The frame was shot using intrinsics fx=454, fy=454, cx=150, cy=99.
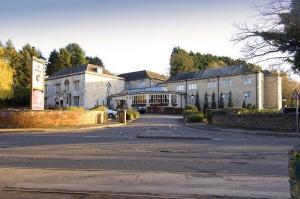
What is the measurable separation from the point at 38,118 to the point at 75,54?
91.4 meters

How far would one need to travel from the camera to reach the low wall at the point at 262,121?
32406mm

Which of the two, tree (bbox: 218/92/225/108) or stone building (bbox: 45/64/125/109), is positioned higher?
stone building (bbox: 45/64/125/109)

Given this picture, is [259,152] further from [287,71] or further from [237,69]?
[237,69]

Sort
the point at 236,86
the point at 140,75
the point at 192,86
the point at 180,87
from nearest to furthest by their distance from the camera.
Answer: the point at 236,86 → the point at 192,86 → the point at 180,87 → the point at 140,75

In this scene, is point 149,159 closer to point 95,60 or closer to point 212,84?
point 212,84

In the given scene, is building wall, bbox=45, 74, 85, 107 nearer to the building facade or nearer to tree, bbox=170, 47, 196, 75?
the building facade

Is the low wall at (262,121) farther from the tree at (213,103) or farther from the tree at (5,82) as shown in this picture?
the tree at (213,103)

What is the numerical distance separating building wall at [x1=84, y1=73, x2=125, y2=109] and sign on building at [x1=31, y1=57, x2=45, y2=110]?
53.6m

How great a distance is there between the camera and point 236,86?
7856cm

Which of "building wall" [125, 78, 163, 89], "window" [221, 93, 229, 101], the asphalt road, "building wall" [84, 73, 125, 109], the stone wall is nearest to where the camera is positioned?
the stone wall

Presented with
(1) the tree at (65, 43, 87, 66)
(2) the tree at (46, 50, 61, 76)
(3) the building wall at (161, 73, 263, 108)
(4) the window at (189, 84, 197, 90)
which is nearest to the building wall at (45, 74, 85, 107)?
(2) the tree at (46, 50, 61, 76)

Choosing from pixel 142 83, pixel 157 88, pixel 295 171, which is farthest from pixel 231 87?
pixel 295 171

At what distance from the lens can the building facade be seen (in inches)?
2997

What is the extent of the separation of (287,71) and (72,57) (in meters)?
95.5
